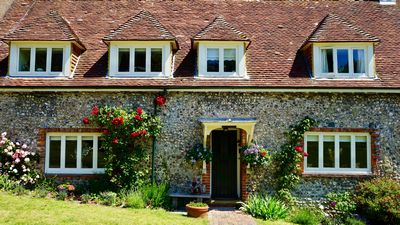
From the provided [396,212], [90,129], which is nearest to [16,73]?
[90,129]

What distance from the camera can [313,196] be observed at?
1470 cm

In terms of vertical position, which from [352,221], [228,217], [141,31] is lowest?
[352,221]

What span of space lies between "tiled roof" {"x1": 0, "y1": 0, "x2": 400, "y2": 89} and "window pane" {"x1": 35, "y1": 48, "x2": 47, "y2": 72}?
0.60 meters

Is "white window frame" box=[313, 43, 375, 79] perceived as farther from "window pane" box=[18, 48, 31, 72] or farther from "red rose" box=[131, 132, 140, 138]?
"window pane" box=[18, 48, 31, 72]

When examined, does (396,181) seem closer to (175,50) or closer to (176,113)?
(176,113)

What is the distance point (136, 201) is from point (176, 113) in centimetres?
372

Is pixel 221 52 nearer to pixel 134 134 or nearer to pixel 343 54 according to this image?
pixel 134 134

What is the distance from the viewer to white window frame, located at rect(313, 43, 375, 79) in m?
15.3

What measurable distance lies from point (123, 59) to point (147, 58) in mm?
1007

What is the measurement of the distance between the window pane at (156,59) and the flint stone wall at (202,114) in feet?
4.04

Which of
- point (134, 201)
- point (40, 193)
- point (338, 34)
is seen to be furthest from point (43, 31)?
point (338, 34)

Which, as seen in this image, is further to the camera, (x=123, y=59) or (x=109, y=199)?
(x=123, y=59)

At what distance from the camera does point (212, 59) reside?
51.5 ft

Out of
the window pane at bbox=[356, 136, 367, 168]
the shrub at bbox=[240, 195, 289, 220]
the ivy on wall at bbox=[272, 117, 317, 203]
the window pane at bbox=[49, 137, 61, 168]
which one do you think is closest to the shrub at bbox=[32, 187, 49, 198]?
the window pane at bbox=[49, 137, 61, 168]
